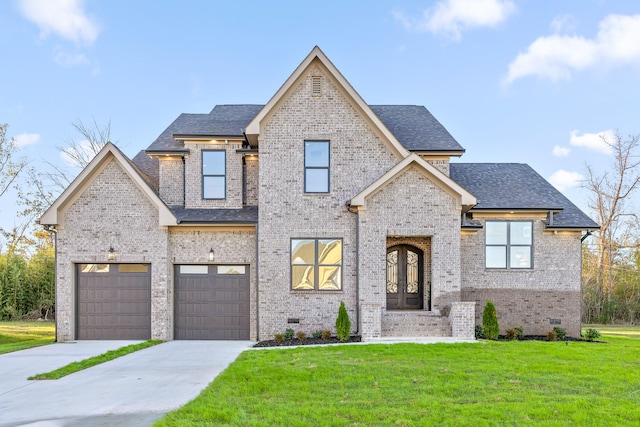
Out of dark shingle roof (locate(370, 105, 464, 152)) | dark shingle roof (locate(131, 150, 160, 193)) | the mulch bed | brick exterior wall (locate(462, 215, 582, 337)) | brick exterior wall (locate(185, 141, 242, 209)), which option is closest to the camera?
the mulch bed

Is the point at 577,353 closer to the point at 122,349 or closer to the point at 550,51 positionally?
the point at 122,349

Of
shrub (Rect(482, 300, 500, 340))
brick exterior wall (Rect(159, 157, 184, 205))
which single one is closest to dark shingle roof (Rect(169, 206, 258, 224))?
brick exterior wall (Rect(159, 157, 184, 205))

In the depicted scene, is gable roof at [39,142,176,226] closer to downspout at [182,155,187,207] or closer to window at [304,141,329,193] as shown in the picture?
downspout at [182,155,187,207]

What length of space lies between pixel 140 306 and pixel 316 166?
24.0 feet

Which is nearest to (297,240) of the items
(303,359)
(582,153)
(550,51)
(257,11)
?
(303,359)

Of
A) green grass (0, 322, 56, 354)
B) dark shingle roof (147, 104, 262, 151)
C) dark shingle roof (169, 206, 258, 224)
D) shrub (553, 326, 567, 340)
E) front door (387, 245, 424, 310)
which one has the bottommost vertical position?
green grass (0, 322, 56, 354)

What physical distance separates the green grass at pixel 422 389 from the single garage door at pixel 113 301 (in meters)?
5.50

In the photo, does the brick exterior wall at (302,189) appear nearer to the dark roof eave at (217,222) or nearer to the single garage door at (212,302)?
the dark roof eave at (217,222)

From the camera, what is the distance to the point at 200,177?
15.3 meters

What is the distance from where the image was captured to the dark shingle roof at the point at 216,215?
14120 mm

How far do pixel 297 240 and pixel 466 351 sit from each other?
6.13 m

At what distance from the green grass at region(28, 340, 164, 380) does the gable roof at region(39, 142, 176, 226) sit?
146 inches

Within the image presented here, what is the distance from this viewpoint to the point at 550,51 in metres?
23.6

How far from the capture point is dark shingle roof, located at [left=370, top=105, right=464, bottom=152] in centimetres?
1553
